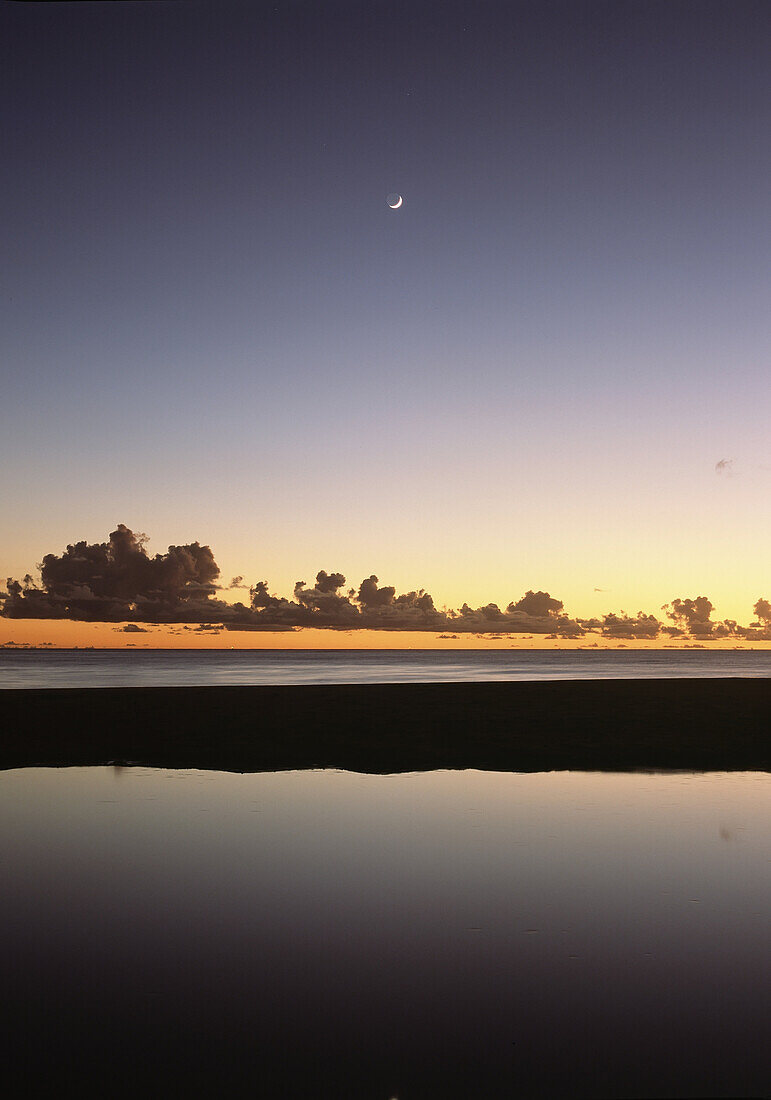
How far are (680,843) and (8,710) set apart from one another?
32849 mm

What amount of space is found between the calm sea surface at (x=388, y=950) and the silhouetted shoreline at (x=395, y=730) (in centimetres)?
799

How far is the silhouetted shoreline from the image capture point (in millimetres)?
27234

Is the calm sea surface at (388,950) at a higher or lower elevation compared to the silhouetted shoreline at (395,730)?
higher

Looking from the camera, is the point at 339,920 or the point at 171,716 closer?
the point at 339,920

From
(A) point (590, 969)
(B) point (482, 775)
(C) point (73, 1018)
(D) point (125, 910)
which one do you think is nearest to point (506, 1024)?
(A) point (590, 969)

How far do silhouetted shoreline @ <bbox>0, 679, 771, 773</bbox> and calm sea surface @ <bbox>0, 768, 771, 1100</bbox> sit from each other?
7985 mm

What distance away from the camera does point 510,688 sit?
5141cm

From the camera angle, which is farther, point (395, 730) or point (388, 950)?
point (395, 730)

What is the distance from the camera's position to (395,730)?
3316 cm

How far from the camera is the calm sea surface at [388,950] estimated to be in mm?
7293

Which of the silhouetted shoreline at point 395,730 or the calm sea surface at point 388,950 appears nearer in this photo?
the calm sea surface at point 388,950

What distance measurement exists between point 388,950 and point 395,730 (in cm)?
2308

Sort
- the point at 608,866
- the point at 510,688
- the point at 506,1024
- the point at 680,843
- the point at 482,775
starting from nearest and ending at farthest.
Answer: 1. the point at 506,1024
2. the point at 608,866
3. the point at 680,843
4. the point at 482,775
5. the point at 510,688

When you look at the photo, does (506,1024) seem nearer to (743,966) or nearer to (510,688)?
(743,966)
